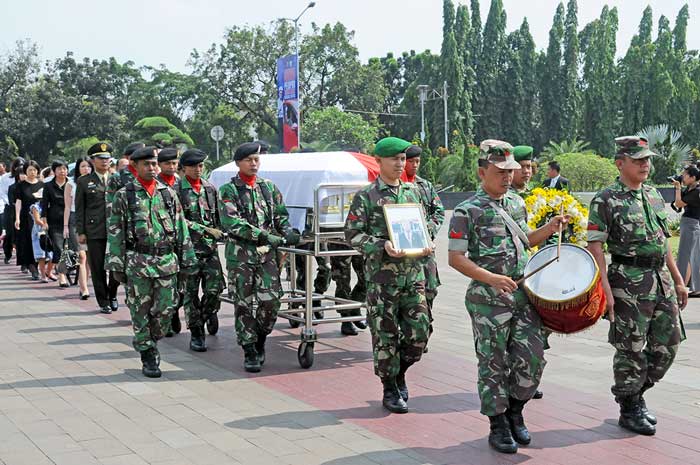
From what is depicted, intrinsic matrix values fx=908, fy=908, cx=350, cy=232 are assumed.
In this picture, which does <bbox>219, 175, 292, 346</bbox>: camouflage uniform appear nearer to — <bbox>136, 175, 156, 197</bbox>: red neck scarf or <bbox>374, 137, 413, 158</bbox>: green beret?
<bbox>136, 175, 156, 197</bbox>: red neck scarf

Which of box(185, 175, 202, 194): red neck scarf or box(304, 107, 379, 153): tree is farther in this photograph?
box(304, 107, 379, 153): tree

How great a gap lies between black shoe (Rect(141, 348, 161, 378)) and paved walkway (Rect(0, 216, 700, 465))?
0.46ft

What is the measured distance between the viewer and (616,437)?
5.85 meters

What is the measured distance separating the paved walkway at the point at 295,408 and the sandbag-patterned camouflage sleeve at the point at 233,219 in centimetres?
122

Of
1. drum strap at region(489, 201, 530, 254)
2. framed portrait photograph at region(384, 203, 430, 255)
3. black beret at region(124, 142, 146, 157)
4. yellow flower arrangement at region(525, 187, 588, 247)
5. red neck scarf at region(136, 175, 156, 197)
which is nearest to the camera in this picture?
drum strap at region(489, 201, 530, 254)

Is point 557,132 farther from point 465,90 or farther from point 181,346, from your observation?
point 181,346

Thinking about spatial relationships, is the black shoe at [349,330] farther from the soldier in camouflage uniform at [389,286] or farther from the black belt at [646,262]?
the black belt at [646,262]

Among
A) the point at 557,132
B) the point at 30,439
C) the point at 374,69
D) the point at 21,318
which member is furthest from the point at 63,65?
the point at 30,439

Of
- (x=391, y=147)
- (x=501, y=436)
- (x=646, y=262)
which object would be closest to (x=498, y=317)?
(x=501, y=436)

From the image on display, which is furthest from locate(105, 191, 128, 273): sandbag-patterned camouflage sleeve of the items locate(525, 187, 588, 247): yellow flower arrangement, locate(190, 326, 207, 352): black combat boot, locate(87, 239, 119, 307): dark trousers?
locate(87, 239, 119, 307): dark trousers

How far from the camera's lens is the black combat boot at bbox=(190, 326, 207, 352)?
8.88 metres

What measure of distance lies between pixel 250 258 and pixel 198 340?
58.5 inches

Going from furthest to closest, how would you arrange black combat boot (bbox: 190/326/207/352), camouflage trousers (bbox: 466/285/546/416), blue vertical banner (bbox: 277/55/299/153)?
blue vertical banner (bbox: 277/55/299/153) < black combat boot (bbox: 190/326/207/352) < camouflage trousers (bbox: 466/285/546/416)

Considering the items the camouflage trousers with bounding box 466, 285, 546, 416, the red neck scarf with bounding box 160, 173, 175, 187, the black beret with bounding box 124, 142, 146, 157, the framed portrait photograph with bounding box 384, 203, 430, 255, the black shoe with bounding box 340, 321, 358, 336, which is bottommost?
the black shoe with bounding box 340, 321, 358, 336
